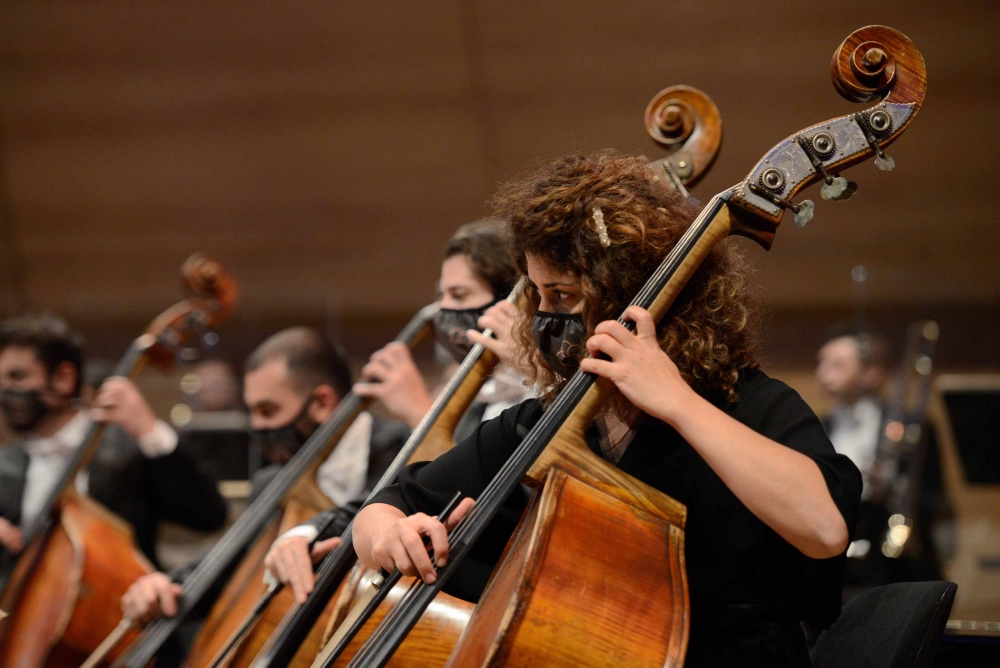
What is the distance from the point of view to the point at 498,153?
531cm

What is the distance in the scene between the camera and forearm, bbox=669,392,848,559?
4.01ft

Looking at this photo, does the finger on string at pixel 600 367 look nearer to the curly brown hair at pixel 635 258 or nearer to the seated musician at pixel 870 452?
the curly brown hair at pixel 635 258

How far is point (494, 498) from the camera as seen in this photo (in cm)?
134

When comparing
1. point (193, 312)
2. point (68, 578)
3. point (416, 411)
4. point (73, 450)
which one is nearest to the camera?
point (416, 411)

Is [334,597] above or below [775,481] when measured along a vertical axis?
below

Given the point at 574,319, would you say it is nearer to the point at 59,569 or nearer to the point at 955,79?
the point at 59,569

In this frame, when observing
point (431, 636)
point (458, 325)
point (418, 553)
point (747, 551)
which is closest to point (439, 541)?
point (418, 553)

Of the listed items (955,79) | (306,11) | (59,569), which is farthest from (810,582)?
(306,11)

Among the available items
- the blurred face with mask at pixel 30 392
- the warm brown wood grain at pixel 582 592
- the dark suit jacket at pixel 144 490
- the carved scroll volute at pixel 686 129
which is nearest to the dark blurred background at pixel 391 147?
the blurred face with mask at pixel 30 392

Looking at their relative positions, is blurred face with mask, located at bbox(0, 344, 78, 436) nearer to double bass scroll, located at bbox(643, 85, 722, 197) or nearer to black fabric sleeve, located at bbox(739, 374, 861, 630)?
double bass scroll, located at bbox(643, 85, 722, 197)

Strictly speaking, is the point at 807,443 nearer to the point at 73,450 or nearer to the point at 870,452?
the point at 73,450

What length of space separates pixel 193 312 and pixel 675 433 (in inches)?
92.8

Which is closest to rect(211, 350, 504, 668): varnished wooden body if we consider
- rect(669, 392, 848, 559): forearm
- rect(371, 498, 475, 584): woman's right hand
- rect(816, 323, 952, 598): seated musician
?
rect(371, 498, 475, 584): woman's right hand

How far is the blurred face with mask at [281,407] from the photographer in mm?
2906
